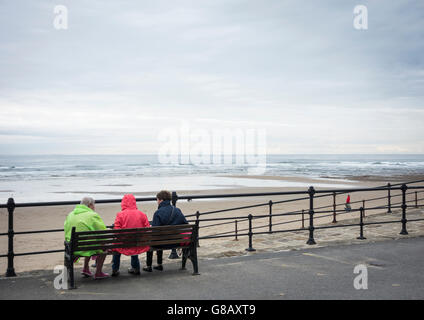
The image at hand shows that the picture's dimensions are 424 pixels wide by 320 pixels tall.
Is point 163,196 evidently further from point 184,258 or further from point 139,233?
point 184,258

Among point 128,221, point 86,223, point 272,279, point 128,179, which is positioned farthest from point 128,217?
point 128,179

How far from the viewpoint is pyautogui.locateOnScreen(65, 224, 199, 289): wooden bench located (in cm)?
600

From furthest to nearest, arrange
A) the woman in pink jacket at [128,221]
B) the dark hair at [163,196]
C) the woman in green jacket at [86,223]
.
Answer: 1. the dark hair at [163,196]
2. the woman in pink jacket at [128,221]
3. the woman in green jacket at [86,223]

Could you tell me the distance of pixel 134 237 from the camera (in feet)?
20.9

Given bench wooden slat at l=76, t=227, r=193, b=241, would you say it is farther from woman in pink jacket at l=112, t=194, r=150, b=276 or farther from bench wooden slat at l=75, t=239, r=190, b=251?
woman in pink jacket at l=112, t=194, r=150, b=276

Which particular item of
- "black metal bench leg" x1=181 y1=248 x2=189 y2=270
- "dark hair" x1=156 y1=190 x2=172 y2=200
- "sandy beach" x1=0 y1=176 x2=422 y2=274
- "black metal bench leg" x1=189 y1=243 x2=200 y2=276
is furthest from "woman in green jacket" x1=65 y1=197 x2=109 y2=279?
"sandy beach" x1=0 y1=176 x2=422 y2=274

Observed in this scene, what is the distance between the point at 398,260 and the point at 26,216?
65.6 feet

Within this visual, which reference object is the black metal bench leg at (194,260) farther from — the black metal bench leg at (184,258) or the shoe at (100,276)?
the shoe at (100,276)

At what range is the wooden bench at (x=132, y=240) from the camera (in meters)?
6.00

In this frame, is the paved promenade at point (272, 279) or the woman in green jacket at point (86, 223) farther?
the woman in green jacket at point (86, 223)

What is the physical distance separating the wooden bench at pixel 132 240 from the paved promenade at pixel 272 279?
1.38 feet

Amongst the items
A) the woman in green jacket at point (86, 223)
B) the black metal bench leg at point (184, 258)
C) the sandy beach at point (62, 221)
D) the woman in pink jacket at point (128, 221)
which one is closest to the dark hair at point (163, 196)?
the woman in pink jacket at point (128, 221)
